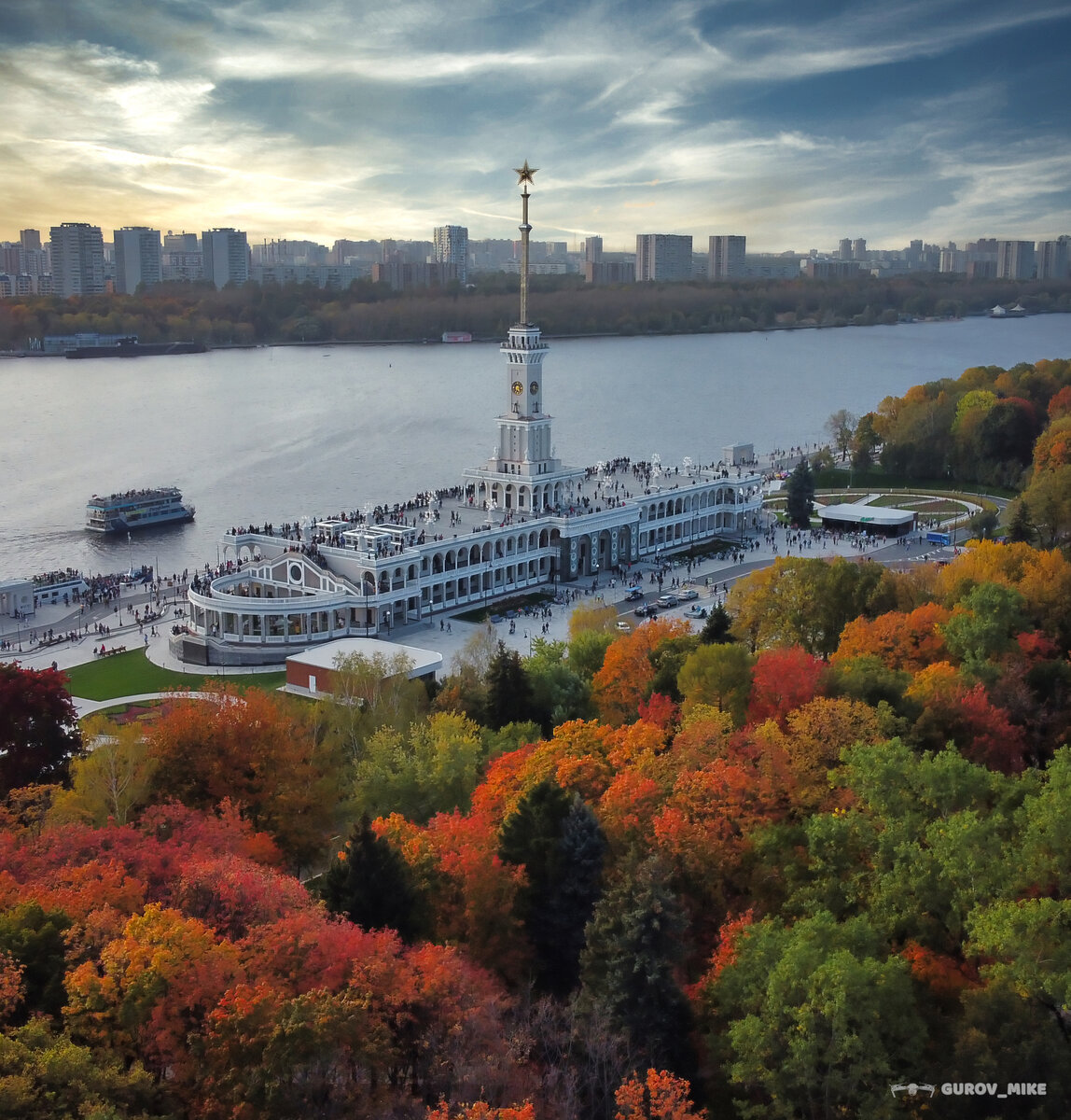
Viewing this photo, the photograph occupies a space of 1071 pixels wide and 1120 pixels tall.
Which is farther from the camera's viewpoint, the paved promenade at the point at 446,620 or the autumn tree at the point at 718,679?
the paved promenade at the point at 446,620

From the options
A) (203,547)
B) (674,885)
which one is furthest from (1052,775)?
(203,547)

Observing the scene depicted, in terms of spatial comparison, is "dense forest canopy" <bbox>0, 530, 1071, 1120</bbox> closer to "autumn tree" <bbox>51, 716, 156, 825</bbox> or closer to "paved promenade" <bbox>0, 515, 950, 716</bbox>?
"autumn tree" <bbox>51, 716, 156, 825</bbox>

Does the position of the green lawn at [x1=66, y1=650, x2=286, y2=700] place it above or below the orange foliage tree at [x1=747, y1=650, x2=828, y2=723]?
below

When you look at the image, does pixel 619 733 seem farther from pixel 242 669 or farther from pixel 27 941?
pixel 242 669

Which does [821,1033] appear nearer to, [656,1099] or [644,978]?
[656,1099]

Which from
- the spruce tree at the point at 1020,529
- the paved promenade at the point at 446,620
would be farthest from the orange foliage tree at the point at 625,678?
the spruce tree at the point at 1020,529

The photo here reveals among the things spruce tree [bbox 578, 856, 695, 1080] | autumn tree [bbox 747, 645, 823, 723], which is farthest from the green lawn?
spruce tree [bbox 578, 856, 695, 1080]

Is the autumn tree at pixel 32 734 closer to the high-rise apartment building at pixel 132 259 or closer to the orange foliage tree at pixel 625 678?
the orange foliage tree at pixel 625 678

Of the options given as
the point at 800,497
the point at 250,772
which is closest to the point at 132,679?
the point at 250,772
